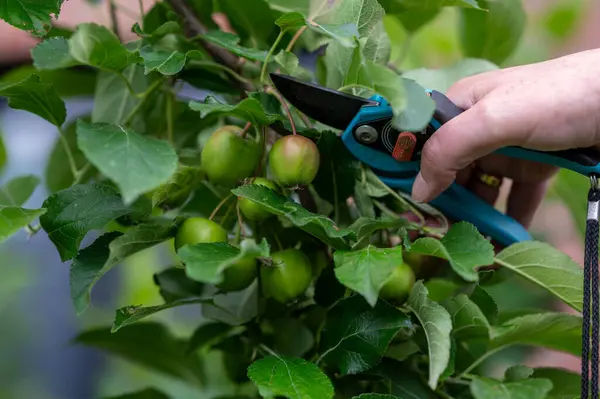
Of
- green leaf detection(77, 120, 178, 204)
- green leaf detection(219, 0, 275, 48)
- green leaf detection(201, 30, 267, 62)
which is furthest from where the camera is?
green leaf detection(219, 0, 275, 48)

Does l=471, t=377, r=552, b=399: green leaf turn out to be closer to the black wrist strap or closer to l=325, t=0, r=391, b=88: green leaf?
the black wrist strap

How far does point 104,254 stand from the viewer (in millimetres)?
421

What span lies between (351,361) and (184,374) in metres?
0.29

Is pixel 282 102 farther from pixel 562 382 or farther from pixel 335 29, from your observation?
pixel 562 382

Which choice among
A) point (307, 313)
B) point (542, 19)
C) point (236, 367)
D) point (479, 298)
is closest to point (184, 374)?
point (236, 367)

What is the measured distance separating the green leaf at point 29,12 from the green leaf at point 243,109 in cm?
12

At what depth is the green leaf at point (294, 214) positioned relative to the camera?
0.37 meters

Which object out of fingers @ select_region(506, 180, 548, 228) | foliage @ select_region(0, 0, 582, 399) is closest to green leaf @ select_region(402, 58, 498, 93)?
foliage @ select_region(0, 0, 582, 399)

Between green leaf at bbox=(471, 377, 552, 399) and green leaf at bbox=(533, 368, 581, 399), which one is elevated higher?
green leaf at bbox=(471, 377, 552, 399)

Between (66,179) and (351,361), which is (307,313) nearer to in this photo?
(351,361)

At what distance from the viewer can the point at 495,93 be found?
39 centimetres

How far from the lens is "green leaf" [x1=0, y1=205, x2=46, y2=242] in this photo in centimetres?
38

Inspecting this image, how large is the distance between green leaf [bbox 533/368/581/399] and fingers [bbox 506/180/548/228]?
0.13m

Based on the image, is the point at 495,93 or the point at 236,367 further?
the point at 236,367
